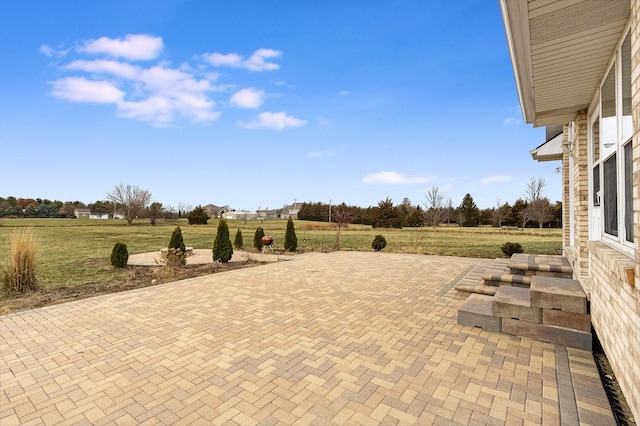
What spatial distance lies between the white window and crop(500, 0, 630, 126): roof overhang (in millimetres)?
177

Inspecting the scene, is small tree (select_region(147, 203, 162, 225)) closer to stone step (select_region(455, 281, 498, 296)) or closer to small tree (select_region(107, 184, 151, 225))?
small tree (select_region(107, 184, 151, 225))

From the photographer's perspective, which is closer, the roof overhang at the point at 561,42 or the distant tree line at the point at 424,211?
the roof overhang at the point at 561,42

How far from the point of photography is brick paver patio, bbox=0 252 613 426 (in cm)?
222

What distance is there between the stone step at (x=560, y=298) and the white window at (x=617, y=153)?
728 millimetres

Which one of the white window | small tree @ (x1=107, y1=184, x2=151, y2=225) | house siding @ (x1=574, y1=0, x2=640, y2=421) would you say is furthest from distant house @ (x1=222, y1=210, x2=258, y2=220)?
house siding @ (x1=574, y1=0, x2=640, y2=421)

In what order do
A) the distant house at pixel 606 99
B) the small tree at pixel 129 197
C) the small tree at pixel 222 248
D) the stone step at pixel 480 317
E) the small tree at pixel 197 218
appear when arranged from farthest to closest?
the small tree at pixel 129 197
the small tree at pixel 197 218
the small tree at pixel 222 248
the stone step at pixel 480 317
the distant house at pixel 606 99

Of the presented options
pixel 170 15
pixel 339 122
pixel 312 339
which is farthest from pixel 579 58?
pixel 339 122

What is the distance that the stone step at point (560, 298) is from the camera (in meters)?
3.45

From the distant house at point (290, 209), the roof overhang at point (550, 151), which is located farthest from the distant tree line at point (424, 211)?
the distant house at point (290, 209)

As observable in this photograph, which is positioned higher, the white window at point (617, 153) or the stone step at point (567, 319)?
the white window at point (617, 153)

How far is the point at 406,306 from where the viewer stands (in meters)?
5.04

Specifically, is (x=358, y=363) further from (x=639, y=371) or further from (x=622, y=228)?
(x=622, y=228)

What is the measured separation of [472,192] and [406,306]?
4778cm

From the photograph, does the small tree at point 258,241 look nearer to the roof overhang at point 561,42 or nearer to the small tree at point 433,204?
the roof overhang at point 561,42
